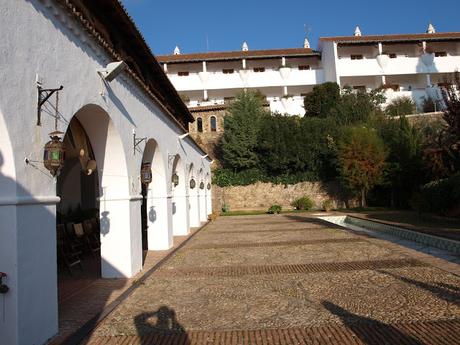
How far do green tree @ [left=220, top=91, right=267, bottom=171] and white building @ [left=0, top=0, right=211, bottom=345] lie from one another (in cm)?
2143

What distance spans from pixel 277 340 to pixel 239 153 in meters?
28.6

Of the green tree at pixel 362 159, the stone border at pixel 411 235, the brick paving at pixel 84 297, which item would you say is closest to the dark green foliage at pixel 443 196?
the stone border at pixel 411 235

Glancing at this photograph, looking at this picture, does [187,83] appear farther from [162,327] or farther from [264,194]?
[162,327]

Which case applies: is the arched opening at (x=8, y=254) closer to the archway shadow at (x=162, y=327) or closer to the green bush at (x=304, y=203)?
the archway shadow at (x=162, y=327)

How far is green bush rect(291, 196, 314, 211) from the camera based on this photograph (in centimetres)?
3086

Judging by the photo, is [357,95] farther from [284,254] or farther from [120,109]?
[120,109]

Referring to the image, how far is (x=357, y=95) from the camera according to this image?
116 ft

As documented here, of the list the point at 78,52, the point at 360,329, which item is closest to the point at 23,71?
the point at 78,52

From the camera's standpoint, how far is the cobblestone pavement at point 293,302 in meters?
4.68

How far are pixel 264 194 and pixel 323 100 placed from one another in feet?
32.9

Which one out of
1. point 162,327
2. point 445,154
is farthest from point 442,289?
point 445,154

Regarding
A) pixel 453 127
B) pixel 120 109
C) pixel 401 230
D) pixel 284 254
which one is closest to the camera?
pixel 120 109

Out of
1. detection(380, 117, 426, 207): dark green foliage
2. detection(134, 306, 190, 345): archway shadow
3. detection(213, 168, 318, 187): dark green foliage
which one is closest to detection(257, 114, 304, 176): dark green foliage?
detection(213, 168, 318, 187): dark green foliage

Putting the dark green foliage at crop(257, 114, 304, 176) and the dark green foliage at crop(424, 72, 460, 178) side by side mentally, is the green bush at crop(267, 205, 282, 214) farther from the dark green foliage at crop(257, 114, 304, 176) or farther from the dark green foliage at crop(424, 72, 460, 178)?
the dark green foliage at crop(424, 72, 460, 178)
